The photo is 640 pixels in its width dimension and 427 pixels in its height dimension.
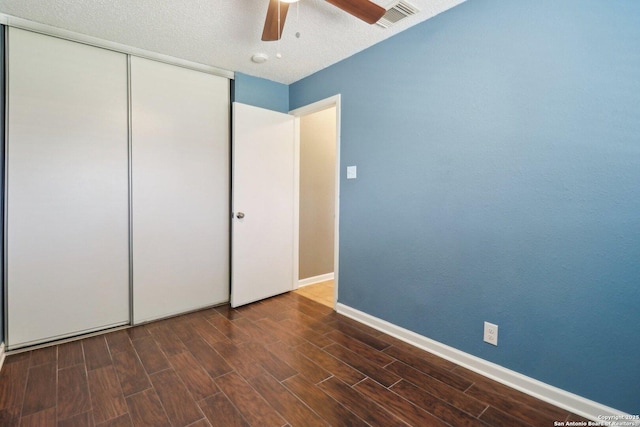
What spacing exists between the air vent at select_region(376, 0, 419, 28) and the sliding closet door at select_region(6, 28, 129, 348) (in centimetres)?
222

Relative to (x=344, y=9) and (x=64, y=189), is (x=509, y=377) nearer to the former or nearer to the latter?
(x=344, y=9)

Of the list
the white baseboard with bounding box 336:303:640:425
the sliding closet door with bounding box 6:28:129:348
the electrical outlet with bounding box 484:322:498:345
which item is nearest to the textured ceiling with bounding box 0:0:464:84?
the sliding closet door with bounding box 6:28:129:348

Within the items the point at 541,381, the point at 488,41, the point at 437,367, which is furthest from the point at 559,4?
the point at 437,367

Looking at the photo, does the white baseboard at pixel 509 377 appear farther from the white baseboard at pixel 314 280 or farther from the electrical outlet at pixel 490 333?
the white baseboard at pixel 314 280

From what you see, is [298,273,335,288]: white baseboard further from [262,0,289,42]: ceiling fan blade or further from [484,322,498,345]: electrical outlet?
[262,0,289,42]: ceiling fan blade

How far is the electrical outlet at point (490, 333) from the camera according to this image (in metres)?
1.88

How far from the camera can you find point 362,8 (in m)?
1.70

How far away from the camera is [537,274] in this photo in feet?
5.63

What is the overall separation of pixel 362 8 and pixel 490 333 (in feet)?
7.10

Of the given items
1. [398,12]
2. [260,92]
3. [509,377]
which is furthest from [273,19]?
[509,377]

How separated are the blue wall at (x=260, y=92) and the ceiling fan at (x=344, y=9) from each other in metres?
1.35

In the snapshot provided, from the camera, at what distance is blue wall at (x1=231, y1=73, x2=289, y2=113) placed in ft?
10.3

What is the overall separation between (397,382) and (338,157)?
196 centimetres

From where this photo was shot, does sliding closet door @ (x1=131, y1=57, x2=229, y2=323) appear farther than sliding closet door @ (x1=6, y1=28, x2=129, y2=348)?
Yes
